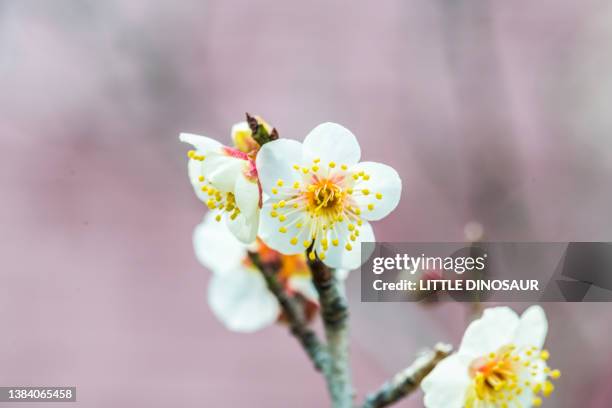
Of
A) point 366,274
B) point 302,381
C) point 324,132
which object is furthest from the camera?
point 302,381

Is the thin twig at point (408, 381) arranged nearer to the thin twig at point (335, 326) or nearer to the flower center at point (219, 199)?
the thin twig at point (335, 326)

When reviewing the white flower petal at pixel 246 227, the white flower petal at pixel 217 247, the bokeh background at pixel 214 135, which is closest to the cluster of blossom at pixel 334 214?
the white flower petal at pixel 246 227

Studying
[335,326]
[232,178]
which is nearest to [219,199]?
[232,178]

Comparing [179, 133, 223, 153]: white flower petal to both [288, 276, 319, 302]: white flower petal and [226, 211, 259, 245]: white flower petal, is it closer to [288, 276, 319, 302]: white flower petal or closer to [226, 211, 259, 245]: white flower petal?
[226, 211, 259, 245]: white flower petal

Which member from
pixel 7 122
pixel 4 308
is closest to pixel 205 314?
pixel 4 308

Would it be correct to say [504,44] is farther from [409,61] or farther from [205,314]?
[205,314]

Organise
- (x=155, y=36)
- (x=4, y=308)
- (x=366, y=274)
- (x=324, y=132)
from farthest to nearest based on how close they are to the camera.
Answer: (x=4, y=308), (x=155, y=36), (x=366, y=274), (x=324, y=132)
